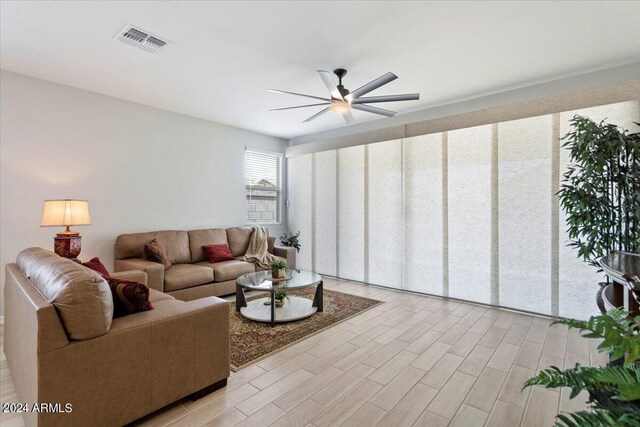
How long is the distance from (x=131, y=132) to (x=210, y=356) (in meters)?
3.62

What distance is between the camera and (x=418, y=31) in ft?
8.68

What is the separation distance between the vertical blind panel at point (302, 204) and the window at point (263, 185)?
0.30 metres

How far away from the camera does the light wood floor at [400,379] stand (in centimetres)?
190

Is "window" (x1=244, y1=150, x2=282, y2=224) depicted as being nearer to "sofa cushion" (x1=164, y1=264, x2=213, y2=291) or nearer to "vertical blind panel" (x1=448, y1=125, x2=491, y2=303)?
"sofa cushion" (x1=164, y1=264, x2=213, y2=291)

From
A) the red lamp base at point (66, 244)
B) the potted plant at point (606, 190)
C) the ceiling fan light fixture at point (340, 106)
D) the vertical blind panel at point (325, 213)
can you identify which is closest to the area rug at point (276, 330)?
the vertical blind panel at point (325, 213)

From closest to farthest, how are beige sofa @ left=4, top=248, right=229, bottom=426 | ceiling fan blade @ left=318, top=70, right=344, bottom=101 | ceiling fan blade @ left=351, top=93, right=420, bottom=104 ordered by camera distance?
beige sofa @ left=4, top=248, right=229, bottom=426
ceiling fan blade @ left=318, top=70, right=344, bottom=101
ceiling fan blade @ left=351, top=93, right=420, bottom=104

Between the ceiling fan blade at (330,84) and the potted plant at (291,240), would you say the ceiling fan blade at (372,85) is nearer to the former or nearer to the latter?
the ceiling fan blade at (330,84)

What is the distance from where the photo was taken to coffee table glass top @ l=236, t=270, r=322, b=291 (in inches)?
133

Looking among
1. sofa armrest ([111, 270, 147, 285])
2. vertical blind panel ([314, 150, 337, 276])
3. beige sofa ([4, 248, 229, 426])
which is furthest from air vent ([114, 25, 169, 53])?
vertical blind panel ([314, 150, 337, 276])

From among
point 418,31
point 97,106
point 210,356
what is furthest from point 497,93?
point 97,106

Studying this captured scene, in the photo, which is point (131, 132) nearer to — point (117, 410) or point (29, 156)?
point (29, 156)

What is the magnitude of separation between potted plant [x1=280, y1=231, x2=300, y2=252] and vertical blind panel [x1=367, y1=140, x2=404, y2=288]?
Answer: 5.22 ft

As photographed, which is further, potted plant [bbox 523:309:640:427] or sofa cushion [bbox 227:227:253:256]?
sofa cushion [bbox 227:227:253:256]

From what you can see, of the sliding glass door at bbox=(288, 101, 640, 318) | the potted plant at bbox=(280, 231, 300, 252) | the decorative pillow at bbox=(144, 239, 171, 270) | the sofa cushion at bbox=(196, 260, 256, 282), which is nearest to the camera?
the sliding glass door at bbox=(288, 101, 640, 318)
